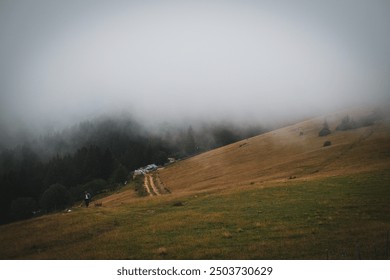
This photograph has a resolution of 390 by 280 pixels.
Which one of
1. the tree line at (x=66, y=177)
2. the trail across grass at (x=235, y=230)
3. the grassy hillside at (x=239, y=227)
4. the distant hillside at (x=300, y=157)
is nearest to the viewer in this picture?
the trail across grass at (x=235, y=230)

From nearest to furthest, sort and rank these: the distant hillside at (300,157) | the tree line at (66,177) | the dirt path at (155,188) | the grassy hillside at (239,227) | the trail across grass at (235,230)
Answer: the trail across grass at (235,230) < the grassy hillside at (239,227) < the distant hillside at (300,157) < the dirt path at (155,188) < the tree line at (66,177)

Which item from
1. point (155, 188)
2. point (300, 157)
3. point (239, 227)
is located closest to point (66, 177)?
point (155, 188)

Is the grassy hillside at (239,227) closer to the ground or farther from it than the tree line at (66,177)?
closer to the ground

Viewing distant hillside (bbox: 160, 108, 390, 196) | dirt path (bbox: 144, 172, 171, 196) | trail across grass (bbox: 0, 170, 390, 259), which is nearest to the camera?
trail across grass (bbox: 0, 170, 390, 259)

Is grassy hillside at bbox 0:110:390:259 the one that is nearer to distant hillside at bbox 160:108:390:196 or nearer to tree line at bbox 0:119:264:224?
distant hillside at bbox 160:108:390:196

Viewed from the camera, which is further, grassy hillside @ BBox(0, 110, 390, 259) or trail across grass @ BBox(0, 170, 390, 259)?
grassy hillside @ BBox(0, 110, 390, 259)

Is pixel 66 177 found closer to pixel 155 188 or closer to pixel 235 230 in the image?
pixel 155 188

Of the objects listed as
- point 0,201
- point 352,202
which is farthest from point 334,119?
point 0,201

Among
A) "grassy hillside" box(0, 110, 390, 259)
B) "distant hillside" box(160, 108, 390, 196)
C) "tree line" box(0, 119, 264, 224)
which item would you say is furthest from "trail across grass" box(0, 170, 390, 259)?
"tree line" box(0, 119, 264, 224)

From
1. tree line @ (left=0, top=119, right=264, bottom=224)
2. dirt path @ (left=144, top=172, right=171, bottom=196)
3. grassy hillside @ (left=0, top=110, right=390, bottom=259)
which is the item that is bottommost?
grassy hillside @ (left=0, top=110, right=390, bottom=259)

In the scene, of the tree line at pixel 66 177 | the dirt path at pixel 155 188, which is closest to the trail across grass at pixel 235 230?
the dirt path at pixel 155 188

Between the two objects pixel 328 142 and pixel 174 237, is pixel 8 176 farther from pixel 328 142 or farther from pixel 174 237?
pixel 174 237

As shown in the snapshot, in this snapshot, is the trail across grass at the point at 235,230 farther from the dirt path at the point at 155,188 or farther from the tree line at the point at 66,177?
the tree line at the point at 66,177

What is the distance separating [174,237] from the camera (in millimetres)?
21422
